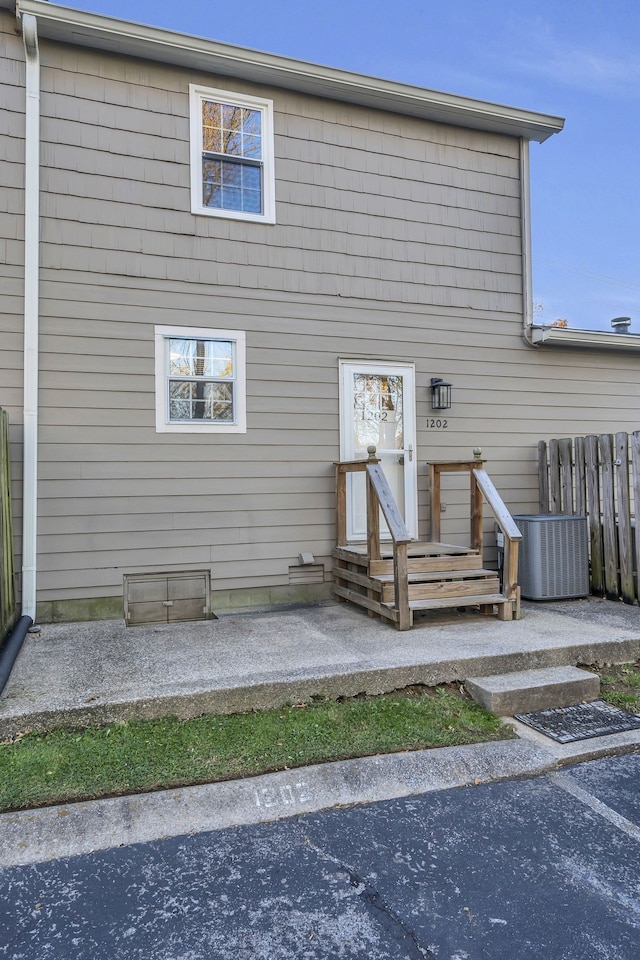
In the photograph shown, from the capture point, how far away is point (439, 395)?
606cm

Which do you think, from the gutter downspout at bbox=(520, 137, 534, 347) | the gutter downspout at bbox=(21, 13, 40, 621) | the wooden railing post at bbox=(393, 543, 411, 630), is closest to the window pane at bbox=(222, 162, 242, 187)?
the gutter downspout at bbox=(21, 13, 40, 621)

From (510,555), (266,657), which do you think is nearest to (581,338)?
(510,555)

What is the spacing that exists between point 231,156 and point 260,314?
1.45 metres

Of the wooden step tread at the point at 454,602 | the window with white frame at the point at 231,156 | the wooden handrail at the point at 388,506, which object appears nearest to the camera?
the wooden handrail at the point at 388,506

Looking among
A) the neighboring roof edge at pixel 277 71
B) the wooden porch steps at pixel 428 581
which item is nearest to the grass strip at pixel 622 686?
the wooden porch steps at pixel 428 581

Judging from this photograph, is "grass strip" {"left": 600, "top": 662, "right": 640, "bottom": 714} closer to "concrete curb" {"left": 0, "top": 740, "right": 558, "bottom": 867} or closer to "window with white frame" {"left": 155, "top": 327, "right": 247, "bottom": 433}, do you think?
"concrete curb" {"left": 0, "top": 740, "right": 558, "bottom": 867}

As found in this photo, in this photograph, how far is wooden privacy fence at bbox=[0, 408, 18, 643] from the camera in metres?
4.06

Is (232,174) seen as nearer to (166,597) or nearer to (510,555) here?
(166,597)

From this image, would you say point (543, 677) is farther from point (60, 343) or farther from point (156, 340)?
point (60, 343)

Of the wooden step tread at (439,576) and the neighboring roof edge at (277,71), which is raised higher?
the neighboring roof edge at (277,71)

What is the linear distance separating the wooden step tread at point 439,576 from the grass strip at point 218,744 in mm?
1451

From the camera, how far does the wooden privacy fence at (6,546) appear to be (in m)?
4.06

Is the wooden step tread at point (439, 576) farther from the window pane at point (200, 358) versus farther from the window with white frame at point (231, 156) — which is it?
the window with white frame at point (231, 156)

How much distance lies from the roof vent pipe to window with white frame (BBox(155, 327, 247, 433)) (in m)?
4.82
